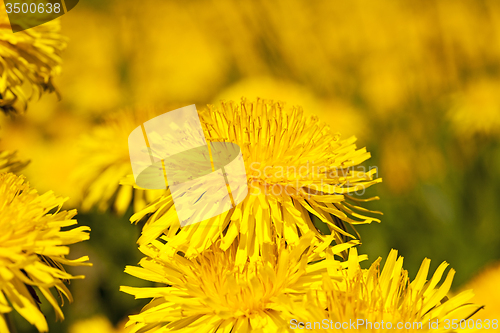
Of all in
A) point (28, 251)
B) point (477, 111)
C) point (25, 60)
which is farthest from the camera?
point (477, 111)

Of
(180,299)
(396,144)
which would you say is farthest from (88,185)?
(396,144)

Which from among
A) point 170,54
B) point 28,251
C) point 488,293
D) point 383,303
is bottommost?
point 488,293

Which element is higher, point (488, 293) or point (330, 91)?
point (330, 91)

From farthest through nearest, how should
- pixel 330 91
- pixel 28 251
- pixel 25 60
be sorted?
pixel 330 91
pixel 25 60
pixel 28 251

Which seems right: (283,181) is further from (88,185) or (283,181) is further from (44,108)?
(44,108)

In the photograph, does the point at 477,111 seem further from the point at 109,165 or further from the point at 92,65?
the point at 92,65

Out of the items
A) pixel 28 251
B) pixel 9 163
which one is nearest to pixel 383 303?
pixel 28 251

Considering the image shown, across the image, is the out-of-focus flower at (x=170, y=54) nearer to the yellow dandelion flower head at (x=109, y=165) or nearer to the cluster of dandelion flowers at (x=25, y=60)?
the yellow dandelion flower head at (x=109, y=165)
